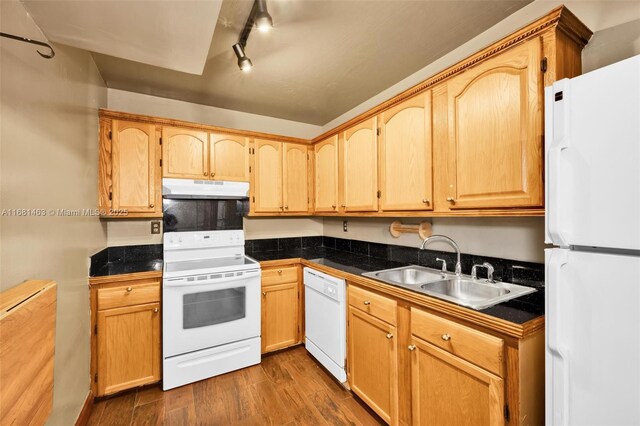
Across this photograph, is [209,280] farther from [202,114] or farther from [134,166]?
[202,114]

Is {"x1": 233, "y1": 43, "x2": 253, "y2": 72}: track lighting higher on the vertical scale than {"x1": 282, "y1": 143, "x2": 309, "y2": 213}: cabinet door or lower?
higher

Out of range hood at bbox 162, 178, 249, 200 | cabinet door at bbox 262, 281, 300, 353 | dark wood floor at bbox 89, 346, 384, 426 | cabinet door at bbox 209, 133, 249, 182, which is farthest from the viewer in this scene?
cabinet door at bbox 209, 133, 249, 182

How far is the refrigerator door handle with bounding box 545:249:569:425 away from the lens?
891 millimetres

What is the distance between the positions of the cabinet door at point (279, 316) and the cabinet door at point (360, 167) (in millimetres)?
1000

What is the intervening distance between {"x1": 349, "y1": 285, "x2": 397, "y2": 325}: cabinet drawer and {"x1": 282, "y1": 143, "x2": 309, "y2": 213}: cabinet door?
1339 millimetres

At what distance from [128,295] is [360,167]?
2082mm

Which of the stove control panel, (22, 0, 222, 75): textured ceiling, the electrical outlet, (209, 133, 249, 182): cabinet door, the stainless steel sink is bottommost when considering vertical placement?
the stainless steel sink

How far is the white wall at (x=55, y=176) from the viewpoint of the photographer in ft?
3.24

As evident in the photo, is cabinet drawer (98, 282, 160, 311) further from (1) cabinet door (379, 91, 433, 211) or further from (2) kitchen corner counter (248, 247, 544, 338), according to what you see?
(1) cabinet door (379, 91, 433, 211)

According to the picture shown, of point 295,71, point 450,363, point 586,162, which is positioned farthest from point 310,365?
point 295,71

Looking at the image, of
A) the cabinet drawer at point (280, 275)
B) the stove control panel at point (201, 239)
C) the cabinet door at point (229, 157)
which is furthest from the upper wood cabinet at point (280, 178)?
the cabinet drawer at point (280, 275)

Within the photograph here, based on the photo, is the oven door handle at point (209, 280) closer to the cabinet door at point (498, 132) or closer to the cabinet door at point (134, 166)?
the cabinet door at point (134, 166)

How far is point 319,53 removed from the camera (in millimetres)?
1986

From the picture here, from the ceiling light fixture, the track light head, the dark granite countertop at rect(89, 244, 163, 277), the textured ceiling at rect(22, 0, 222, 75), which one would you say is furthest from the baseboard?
the track light head
